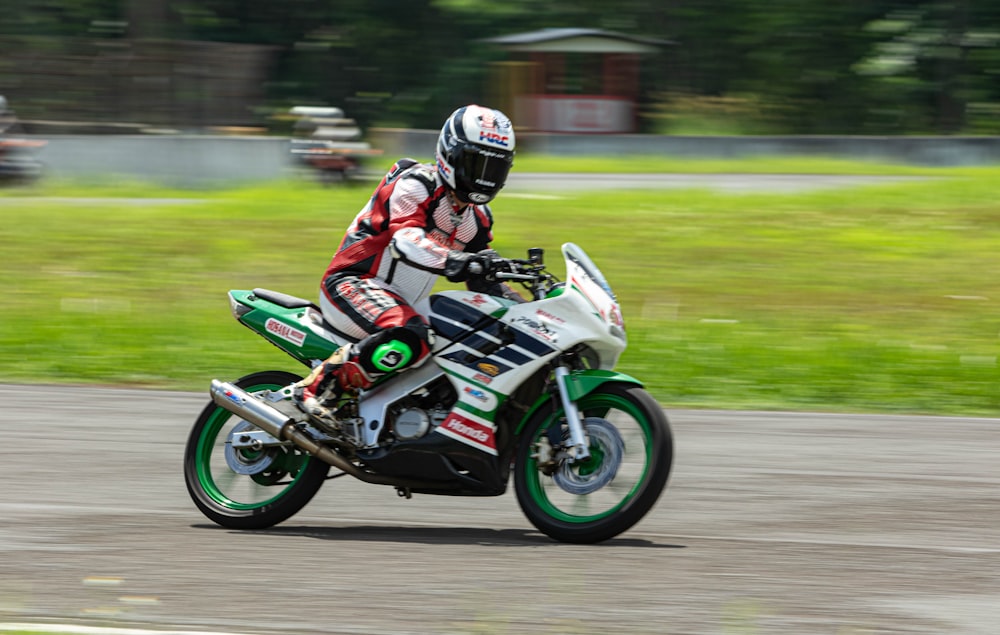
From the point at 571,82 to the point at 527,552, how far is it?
105 feet

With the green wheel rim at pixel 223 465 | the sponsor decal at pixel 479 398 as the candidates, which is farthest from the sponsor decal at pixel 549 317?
the green wheel rim at pixel 223 465

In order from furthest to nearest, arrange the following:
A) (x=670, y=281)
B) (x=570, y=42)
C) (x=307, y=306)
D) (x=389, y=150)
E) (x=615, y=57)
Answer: (x=615, y=57), (x=570, y=42), (x=389, y=150), (x=670, y=281), (x=307, y=306)

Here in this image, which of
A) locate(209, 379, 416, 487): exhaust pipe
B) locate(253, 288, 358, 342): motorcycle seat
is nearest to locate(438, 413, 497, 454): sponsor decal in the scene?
locate(209, 379, 416, 487): exhaust pipe

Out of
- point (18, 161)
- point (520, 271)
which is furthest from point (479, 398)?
point (18, 161)

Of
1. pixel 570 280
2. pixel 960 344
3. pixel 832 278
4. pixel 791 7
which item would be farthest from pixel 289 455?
pixel 791 7

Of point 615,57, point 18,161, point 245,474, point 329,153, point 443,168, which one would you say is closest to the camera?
point 443,168

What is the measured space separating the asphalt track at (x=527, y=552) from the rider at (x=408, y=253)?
0.76 m

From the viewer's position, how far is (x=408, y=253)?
6438 millimetres

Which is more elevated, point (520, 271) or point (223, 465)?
point (520, 271)

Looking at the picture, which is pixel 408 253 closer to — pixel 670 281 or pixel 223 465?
pixel 223 465

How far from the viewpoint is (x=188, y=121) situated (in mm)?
26734

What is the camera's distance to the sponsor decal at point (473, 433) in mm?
6496

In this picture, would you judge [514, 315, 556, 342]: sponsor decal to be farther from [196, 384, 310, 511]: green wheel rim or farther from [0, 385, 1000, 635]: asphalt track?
[196, 384, 310, 511]: green wheel rim

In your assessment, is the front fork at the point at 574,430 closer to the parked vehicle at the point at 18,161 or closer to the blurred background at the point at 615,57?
the parked vehicle at the point at 18,161
